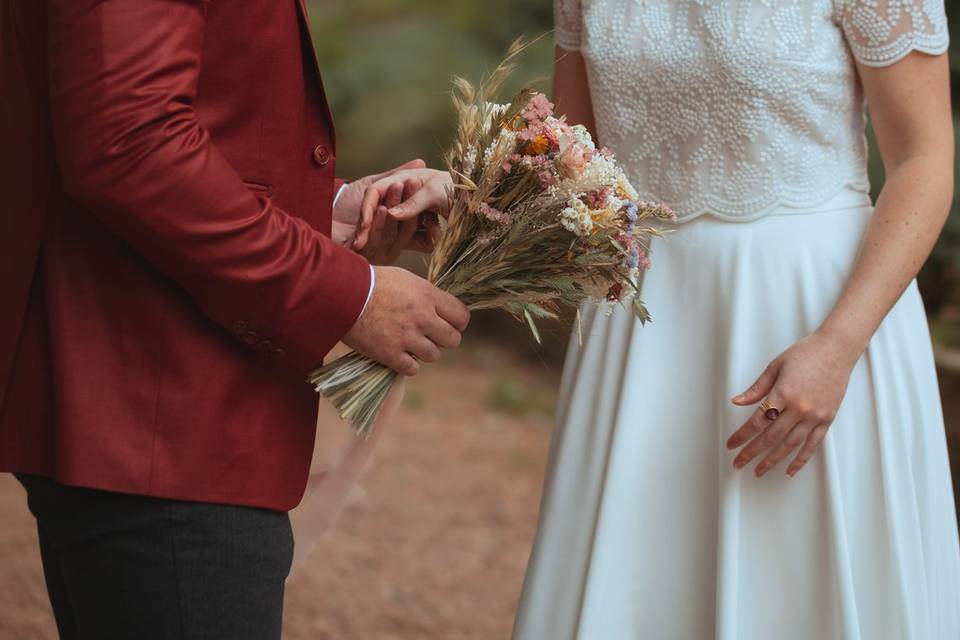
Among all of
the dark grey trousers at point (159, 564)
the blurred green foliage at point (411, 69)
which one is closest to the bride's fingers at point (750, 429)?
the dark grey trousers at point (159, 564)

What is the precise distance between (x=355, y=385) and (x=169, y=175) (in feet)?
1.68

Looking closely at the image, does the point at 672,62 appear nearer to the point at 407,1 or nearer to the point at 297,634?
the point at 297,634

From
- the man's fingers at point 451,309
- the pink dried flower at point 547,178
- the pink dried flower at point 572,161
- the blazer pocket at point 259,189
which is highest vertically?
the pink dried flower at point 572,161

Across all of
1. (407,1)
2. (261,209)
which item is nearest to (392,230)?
(261,209)

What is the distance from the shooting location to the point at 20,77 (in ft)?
5.10

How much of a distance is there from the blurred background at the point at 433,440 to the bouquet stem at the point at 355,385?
350 mm

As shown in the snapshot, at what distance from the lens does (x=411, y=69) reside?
28.6ft

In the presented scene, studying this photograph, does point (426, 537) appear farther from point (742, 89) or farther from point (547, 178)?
point (547, 178)

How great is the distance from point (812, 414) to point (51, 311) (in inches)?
50.7

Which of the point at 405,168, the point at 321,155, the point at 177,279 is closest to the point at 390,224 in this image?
the point at 405,168

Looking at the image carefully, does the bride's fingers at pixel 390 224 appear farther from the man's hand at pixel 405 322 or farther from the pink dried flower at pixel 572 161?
the pink dried flower at pixel 572 161

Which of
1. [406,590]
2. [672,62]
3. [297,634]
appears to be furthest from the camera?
[406,590]

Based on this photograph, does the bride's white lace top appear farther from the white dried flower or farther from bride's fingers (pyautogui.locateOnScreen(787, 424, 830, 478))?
the white dried flower

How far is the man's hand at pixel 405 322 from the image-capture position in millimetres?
1669
